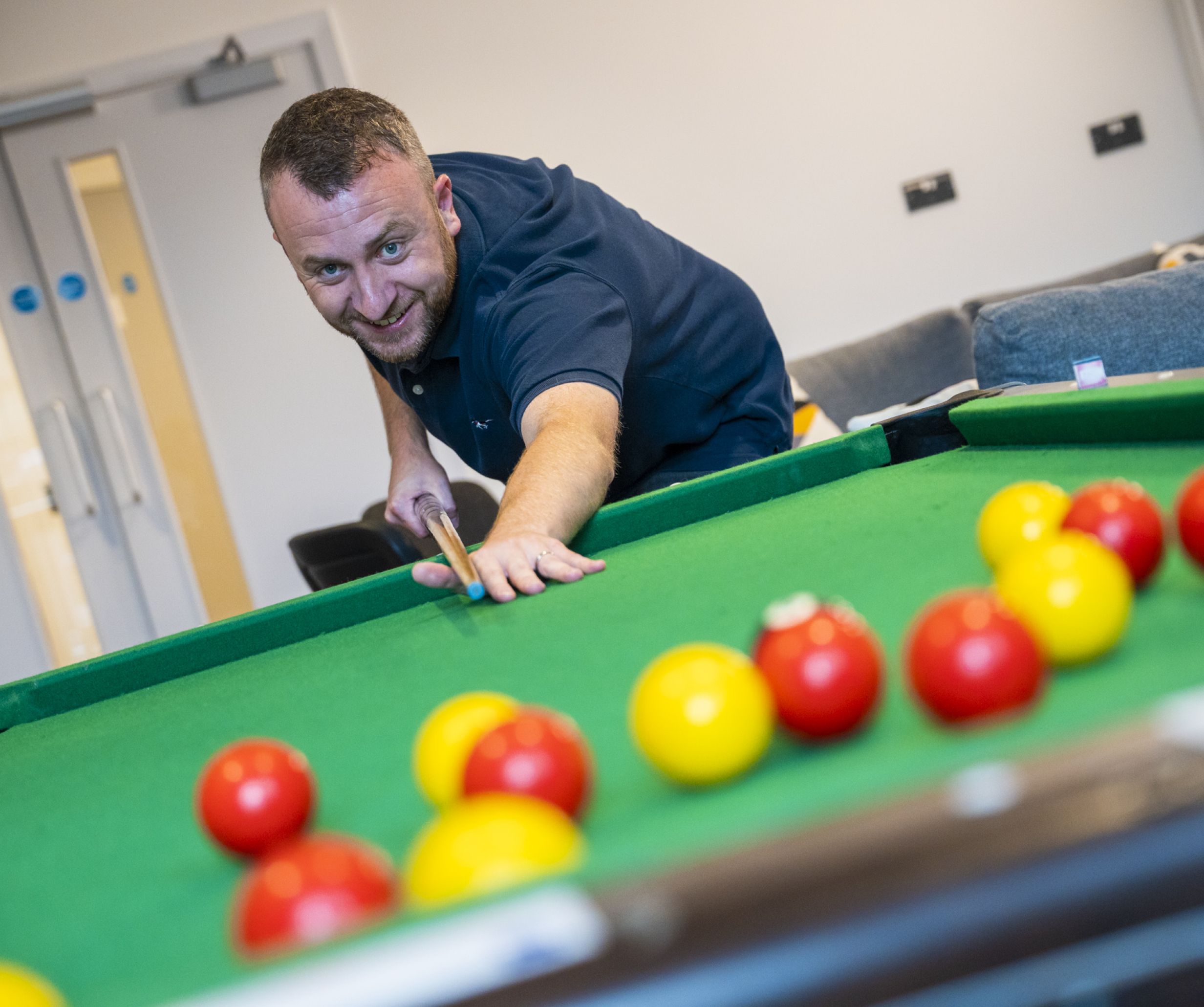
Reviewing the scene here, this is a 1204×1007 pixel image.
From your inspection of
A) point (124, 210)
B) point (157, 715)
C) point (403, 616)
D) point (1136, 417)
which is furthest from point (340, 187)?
point (124, 210)

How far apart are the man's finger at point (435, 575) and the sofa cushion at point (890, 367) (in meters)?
3.06

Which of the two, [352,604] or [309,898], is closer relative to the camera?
[309,898]

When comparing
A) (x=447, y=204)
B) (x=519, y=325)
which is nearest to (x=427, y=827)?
(x=519, y=325)

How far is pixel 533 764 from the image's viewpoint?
0.72 metres

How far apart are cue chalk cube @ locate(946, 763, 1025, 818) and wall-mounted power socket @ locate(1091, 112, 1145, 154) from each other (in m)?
5.41

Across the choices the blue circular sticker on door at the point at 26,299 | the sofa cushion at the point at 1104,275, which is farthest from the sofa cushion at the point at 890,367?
the blue circular sticker on door at the point at 26,299

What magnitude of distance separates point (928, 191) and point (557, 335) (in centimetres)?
360

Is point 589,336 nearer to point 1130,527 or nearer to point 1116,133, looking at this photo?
point 1130,527

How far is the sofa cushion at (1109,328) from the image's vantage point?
2318mm

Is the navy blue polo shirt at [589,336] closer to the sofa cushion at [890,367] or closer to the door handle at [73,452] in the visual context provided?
the sofa cushion at [890,367]

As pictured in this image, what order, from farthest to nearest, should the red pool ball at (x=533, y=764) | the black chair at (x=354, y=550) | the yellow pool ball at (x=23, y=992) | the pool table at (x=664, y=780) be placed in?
the black chair at (x=354, y=550) < the red pool ball at (x=533, y=764) < the yellow pool ball at (x=23, y=992) < the pool table at (x=664, y=780)

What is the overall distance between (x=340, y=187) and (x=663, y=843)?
1718 mm

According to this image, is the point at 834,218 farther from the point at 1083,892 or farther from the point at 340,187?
the point at 1083,892

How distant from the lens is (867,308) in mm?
5074
